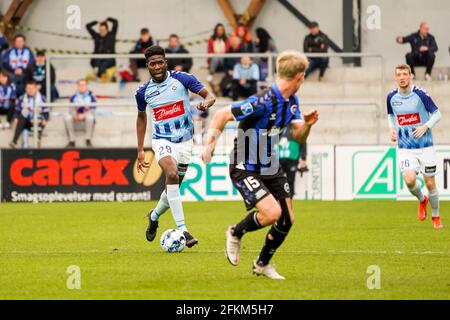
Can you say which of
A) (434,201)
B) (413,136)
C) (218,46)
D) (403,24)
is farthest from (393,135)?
(403,24)

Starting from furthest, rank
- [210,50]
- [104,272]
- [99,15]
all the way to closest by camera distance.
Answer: [99,15] → [210,50] → [104,272]

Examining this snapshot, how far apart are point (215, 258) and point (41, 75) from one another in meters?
16.1

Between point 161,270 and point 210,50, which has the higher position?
point 210,50

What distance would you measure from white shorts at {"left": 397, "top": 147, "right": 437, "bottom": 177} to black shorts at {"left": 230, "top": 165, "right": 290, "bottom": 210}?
23.7 ft

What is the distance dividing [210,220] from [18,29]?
15.2m

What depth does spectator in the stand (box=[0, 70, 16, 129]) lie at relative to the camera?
92.6 feet

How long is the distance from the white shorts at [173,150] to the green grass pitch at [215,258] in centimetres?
117

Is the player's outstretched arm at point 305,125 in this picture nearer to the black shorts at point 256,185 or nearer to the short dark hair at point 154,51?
the black shorts at point 256,185

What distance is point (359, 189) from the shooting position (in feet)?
84.8

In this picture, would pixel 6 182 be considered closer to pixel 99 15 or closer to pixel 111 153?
pixel 111 153

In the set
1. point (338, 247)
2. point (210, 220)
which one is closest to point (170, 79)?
point (338, 247)

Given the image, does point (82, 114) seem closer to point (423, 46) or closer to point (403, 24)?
point (423, 46)

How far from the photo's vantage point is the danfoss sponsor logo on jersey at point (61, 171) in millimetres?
25953

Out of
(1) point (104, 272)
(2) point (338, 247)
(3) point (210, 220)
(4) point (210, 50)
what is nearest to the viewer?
(1) point (104, 272)
